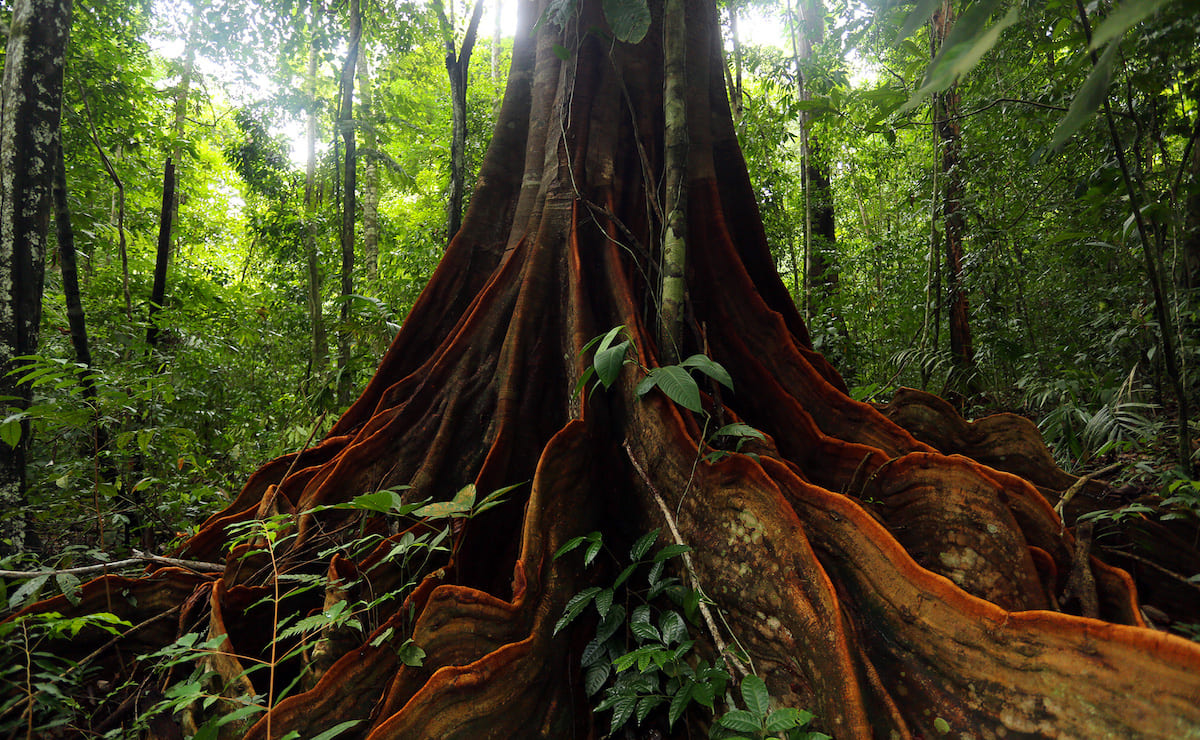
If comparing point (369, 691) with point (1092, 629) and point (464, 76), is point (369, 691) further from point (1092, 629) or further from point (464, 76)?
point (464, 76)

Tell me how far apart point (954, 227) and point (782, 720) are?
5.65 m

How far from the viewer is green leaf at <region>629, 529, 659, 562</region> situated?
1724mm

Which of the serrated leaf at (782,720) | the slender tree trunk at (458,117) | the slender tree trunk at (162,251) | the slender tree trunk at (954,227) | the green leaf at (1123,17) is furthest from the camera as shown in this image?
the slender tree trunk at (162,251)

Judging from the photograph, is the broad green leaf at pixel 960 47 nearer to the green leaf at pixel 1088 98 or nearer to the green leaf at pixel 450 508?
the green leaf at pixel 1088 98

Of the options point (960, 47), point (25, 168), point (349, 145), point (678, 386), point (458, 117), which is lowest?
point (678, 386)

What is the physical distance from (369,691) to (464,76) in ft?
15.4

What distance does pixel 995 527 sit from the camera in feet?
5.13

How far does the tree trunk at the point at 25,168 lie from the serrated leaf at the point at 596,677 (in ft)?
10.2

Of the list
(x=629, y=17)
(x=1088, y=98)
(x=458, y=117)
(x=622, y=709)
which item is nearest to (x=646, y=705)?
(x=622, y=709)

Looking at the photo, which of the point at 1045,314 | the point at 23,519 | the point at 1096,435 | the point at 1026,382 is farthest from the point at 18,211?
the point at 1045,314

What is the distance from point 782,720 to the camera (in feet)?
3.81

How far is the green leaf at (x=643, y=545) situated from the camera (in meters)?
1.72

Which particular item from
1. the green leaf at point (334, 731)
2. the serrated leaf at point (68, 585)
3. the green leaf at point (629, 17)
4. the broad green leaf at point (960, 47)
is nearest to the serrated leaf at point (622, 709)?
the green leaf at point (334, 731)

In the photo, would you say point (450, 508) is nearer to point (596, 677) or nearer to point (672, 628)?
point (596, 677)
